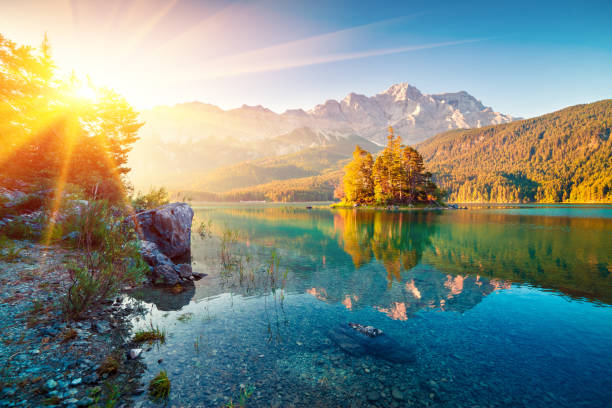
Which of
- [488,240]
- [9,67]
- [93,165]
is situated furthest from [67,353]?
[488,240]

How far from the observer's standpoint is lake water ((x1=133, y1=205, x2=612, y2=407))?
619 centimetres

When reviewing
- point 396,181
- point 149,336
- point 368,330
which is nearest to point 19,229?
point 149,336

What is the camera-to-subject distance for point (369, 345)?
8.27 metres

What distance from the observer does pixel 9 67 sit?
22828 millimetres

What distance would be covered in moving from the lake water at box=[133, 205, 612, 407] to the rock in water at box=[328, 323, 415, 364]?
0.04 m

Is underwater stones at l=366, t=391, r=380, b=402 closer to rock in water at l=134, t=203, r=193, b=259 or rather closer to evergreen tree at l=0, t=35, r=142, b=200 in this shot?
rock in water at l=134, t=203, r=193, b=259

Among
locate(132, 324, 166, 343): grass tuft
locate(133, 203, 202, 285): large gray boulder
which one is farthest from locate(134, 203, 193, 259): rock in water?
locate(132, 324, 166, 343): grass tuft

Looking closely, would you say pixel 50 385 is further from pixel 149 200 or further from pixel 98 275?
pixel 149 200

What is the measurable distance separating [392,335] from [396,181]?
81904 mm

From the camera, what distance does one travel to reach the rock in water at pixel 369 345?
25.3 feet

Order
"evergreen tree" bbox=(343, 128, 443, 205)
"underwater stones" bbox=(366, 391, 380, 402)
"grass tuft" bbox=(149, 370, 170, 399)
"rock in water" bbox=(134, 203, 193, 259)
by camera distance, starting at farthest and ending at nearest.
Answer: "evergreen tree" bbox=(343, 128, 443, 205)
"rock in water" bbox=(134, 203, 193, 259)
"underwater stones" bbox=(366, 391, 380, 402)
"grass tuft" bbox=(149, 370, 170, 399)

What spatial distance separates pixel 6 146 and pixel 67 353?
22139mm

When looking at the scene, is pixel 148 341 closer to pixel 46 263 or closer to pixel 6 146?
pixel 46 263

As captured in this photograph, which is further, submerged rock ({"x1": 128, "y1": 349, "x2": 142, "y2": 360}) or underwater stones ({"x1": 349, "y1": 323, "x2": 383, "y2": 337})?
underwater stones ({"x1": 349, "y1": 323, "x2": 383, "y2": 337})
